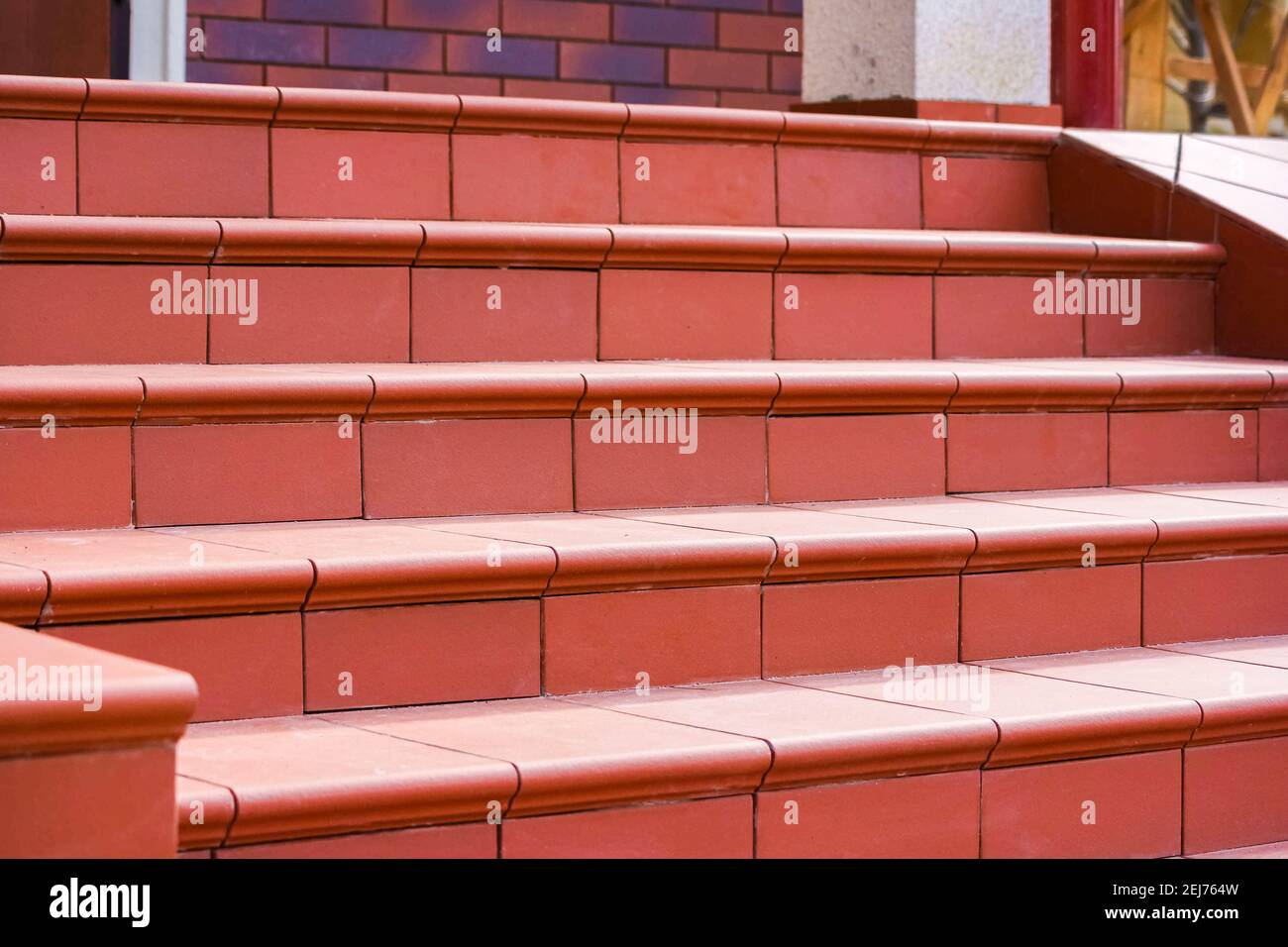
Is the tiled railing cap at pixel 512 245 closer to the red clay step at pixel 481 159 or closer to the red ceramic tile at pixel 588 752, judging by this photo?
the red clay step at pixel 481 159

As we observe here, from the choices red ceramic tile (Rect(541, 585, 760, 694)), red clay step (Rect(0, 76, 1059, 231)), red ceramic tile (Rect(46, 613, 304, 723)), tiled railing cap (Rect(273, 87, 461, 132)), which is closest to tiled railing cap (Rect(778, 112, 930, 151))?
red clay step (Rect(0, 76, 1059, 231))

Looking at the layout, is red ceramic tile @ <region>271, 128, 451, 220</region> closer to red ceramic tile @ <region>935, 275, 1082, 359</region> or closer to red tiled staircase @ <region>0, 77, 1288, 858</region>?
red tiled staircase @ <region>0, 77, 1288, 858</region>

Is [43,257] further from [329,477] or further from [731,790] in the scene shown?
[731,790]

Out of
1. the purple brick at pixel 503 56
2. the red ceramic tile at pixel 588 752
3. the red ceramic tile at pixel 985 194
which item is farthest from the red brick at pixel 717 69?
the red ceramic tile at pixel 588 752

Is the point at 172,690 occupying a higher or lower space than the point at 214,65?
lower

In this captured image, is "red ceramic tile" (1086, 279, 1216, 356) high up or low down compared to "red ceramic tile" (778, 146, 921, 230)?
Result: down

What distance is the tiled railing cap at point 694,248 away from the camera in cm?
304

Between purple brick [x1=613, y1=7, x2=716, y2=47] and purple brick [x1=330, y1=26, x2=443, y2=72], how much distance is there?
0.65 meters

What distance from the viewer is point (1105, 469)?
3070mm

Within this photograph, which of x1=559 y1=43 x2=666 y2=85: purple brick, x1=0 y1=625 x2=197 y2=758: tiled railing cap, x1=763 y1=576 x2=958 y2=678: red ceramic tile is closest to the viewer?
x1=0 y1=625 x2=197 y2=758: tiled railing cap

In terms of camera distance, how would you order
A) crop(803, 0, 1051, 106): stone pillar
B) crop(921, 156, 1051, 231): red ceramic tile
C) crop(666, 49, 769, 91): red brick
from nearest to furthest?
crop(921, 156, 1051, 231): red ceramic tile < crop(803, 0, 1051, 106): stone pillar < crop(666, 49, 769, 91): red brick

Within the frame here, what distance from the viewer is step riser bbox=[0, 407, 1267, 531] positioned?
2402 millimetres

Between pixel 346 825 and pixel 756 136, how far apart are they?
2081mm
